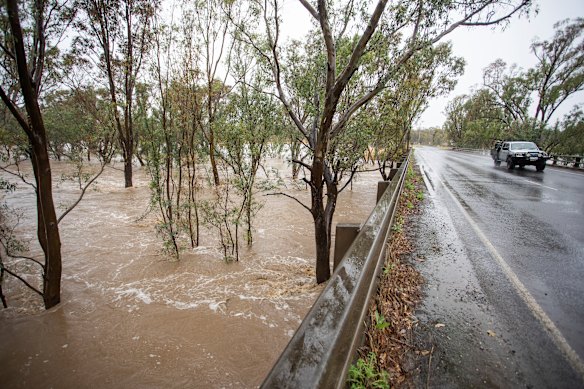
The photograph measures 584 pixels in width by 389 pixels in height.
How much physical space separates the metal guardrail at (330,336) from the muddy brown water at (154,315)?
3279 millimetres

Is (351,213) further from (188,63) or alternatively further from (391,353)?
(391,353)

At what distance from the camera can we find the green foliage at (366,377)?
1647 millimetres

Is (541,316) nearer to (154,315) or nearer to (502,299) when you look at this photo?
(502,299)

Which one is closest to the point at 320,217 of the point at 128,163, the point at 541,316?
the point at 541,316

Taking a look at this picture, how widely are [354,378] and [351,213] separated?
37.4 ft

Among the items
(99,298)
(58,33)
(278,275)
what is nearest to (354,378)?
(278,275)

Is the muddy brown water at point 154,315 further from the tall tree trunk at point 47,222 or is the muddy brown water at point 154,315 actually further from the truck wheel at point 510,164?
the truck wheel at point 510,164

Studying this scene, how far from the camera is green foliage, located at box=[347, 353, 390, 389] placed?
1647 millimetres

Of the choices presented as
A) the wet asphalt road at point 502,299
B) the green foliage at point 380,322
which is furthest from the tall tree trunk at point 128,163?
the green foliage at point 380,322

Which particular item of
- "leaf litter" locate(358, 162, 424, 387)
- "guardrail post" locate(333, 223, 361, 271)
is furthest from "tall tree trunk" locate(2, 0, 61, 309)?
"leaf litter" locate(358, 162, 424, 387)

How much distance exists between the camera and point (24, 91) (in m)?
4.46

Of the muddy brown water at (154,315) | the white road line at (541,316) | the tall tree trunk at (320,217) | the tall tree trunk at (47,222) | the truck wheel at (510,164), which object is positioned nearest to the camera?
the white road line at (541,316)

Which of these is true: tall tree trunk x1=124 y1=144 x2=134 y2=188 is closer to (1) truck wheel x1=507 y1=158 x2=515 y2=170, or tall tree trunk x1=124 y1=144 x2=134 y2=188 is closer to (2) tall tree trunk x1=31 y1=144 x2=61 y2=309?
(2) tall tree trunk x1=31 y1=144 x2=61 y2=309

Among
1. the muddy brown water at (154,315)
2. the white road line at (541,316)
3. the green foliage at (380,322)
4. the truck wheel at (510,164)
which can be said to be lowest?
the muddy brown water at (154,315)
